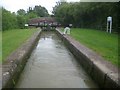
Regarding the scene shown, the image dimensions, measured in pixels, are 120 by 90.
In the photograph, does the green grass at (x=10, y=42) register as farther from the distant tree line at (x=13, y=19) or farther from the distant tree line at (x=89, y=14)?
the distant tree line at (x=13, y=19)

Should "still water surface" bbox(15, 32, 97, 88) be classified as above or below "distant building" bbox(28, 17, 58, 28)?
below

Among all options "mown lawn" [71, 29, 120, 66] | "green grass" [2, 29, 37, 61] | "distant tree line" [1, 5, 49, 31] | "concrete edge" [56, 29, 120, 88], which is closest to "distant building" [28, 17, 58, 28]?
"distant tree line" [1, 5, 49, 31]

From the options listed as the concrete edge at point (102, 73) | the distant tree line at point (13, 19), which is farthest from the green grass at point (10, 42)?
the distant tree line at point (13, 19)

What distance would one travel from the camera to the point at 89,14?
49.9 metres

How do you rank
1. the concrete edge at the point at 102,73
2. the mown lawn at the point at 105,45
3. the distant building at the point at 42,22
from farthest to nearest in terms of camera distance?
the distant building at the point at 42,22 → the mown lawn at the point at 105,45 → the concrete edge at the point at 102,73

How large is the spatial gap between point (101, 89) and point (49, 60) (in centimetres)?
624

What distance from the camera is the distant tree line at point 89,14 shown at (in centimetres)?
3607

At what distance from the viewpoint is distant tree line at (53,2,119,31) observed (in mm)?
36069

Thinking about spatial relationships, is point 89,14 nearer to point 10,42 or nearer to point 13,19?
point 13,19

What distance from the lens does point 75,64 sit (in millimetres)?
14727

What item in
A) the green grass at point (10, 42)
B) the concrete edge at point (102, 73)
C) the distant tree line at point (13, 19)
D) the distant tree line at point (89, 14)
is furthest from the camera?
the distant tree line at point (13, 19)

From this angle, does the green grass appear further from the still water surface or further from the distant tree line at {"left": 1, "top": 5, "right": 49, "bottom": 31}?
the distant tree line at {"left": 1, "top": 5, "right": 49, "bottom": 31}

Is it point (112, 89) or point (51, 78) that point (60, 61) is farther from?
point (112, 89)

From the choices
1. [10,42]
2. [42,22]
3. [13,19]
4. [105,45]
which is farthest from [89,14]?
[105,45]
